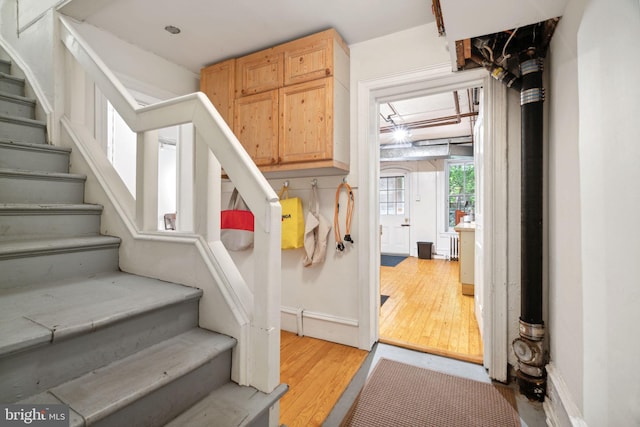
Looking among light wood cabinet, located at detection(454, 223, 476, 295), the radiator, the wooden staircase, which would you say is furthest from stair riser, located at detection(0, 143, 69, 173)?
the radiator

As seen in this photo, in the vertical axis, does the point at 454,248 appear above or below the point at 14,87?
below

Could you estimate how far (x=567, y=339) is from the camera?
137cm

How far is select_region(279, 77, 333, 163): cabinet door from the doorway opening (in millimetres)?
576

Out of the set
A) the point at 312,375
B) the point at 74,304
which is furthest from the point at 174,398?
the point at 312,375

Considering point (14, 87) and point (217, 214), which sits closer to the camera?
point (217, 214)

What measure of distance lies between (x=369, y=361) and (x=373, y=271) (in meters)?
0.70

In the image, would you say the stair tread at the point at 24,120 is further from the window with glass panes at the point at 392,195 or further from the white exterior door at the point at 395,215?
the window with glass panes at the point at 392,195

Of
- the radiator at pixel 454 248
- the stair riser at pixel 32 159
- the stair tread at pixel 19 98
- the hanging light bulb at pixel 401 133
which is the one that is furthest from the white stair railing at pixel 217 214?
the radiator at pixel 454 248

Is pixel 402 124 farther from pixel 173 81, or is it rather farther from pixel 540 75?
pixel 173 81

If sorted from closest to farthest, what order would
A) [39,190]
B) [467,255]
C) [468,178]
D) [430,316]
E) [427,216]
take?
[39,190] < [430,316] < [467,255] < [468,178] < [427,216]

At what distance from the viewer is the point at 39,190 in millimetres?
1473

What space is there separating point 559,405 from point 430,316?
1641mm

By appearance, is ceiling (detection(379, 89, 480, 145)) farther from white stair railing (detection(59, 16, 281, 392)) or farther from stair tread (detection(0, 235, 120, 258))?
stair tread (detection(0, 235, 120, 258))

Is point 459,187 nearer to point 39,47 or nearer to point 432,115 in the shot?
point 432,115
